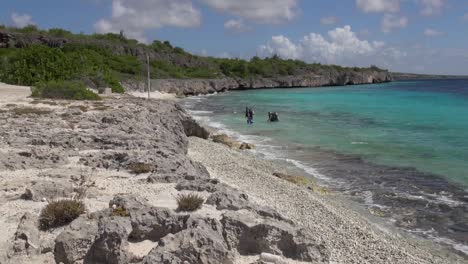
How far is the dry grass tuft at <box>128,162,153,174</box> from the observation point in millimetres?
12516

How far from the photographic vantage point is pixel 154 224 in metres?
8.00

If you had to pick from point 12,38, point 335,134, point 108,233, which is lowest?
point 335,134

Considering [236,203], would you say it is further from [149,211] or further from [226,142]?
[226,142]

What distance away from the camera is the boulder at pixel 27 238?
Result: 7.41m

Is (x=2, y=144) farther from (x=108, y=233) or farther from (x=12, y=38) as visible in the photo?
(x=12, y=38)

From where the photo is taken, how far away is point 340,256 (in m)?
9.86

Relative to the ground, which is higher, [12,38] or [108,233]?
[12,38]

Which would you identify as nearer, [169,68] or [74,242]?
[74,242]

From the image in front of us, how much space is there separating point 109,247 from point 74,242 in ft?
2.24

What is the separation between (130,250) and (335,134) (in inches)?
1211

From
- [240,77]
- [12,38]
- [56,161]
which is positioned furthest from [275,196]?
[240,77]

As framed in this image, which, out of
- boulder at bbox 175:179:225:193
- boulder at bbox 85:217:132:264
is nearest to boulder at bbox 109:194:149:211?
boulder at bbox 85:217:132:264

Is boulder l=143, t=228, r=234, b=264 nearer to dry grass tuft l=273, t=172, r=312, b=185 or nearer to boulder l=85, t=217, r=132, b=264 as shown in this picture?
boulder l=85, t=217, r=132, b=264

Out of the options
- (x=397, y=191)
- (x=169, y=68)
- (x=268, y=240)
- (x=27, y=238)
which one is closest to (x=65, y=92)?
(x=397, y=191)
